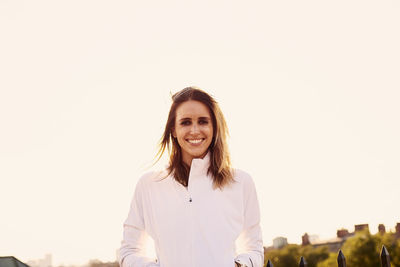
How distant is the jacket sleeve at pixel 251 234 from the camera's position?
9.80ft

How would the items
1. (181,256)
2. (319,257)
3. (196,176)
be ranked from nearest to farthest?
1. (181,256)
2. (196,176)
3. (319,257)

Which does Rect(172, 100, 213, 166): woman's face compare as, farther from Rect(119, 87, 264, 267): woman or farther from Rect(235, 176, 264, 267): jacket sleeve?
Rect(235, 176, 264, 267): jacket sleeve

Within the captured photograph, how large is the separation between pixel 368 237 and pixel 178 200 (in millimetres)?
52961

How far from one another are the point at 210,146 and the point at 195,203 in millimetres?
360

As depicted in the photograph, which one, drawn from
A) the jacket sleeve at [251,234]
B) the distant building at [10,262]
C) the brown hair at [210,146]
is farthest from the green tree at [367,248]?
the brown hair at [210,146]

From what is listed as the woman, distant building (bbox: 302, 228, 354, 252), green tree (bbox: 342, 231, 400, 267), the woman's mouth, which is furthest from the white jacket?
distant building (bbox: 302, 228, 354, 252)

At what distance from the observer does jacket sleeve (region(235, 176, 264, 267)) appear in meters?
2.99

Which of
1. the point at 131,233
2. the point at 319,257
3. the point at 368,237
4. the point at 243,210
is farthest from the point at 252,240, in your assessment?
the point at 319,257

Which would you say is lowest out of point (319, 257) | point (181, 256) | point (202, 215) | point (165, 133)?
point (319, 257)

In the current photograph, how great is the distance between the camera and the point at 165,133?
10.6 feet

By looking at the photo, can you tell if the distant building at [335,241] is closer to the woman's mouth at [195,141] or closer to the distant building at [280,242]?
the distant building at [280,242]

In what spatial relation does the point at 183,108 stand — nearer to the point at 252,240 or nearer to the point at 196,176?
the point at 196,176

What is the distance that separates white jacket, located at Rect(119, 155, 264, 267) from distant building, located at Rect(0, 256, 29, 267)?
124 centimetres

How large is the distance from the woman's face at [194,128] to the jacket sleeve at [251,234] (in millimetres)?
349
